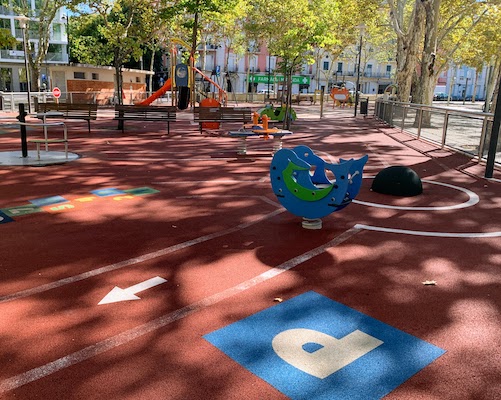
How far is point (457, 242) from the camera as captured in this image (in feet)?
20.3

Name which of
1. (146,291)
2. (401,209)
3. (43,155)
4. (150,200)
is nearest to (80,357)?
(146,291)

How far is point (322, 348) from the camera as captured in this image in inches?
143

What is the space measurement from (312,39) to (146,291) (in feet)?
69.3

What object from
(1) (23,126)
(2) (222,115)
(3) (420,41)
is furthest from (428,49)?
(1) (23,126)

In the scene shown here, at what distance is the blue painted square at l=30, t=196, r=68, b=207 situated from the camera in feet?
24.8

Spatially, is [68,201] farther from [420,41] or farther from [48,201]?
[420,41]

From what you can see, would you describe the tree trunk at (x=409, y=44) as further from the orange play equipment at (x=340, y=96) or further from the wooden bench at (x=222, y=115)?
the orange play equipment at (x=340, y=96)

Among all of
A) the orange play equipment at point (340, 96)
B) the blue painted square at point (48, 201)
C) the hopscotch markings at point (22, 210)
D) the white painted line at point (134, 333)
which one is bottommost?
the white painted line at point (134, 333)

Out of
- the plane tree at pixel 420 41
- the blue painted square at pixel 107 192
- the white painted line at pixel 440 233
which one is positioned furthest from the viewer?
the plane tree at pixel 420 41

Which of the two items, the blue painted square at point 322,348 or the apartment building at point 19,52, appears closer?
the blue painted square at point 322,348

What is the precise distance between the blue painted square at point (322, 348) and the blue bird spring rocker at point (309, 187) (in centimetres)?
188

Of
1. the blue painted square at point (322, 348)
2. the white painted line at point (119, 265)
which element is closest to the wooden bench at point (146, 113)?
the white painted line at point (119, 265)

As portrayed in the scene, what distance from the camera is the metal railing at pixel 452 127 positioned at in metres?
12.3

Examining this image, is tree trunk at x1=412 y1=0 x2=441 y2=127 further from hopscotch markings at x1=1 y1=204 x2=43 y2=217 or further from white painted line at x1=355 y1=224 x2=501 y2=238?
hopscotch markings at x1=1 y1=204 x2=43 y2=217
